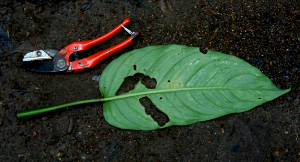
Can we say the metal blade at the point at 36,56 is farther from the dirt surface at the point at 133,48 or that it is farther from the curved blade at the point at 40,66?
the dirt surface at the point at 133,48

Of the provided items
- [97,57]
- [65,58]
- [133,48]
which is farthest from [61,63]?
[133,48]

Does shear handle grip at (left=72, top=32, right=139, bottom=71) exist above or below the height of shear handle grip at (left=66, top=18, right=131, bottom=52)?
below

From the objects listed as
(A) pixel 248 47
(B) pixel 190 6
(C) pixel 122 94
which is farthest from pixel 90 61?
(A) pixel 248 47

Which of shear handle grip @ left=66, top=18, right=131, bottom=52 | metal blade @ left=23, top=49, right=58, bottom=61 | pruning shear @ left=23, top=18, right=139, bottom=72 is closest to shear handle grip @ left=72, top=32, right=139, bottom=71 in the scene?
pruning shear @ left=23, top=18, right=139, bottom=72

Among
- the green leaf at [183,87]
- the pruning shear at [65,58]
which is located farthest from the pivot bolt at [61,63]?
the green leaf at [183,87]

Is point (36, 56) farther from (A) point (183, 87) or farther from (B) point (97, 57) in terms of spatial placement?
(A) point (183, 87)

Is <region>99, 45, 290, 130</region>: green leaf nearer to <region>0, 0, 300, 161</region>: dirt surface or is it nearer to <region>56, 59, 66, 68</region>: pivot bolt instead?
<region>0, 0, 300, 161</region>: dirt surface
